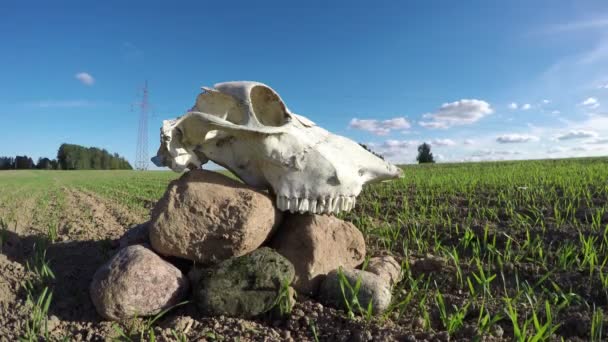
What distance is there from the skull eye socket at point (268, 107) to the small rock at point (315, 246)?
84cm

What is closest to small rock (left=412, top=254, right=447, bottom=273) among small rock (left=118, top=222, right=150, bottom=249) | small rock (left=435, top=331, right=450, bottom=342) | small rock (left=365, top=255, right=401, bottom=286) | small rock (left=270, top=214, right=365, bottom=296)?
small rock (left=365, top=255, right=401, bottom=286)

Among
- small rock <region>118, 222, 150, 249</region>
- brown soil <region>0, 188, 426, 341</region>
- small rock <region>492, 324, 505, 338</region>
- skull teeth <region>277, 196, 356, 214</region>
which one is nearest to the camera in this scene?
small rock <region>492, 324, 505, 338</region>

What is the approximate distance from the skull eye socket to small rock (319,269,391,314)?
4.51ft

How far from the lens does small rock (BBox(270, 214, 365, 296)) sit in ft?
9.53

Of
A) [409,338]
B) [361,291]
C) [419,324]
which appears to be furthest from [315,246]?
[409,338]

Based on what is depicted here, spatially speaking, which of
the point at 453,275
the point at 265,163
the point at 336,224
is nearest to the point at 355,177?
the point at 336,224

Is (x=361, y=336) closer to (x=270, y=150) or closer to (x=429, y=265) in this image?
(x=429, y=265)

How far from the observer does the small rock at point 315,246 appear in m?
2.91

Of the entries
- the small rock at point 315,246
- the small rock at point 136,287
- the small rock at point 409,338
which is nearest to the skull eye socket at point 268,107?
the small rock at point 315,246

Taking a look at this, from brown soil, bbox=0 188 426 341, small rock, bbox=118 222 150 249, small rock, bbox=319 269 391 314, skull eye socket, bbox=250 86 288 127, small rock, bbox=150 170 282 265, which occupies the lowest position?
brown soil, bbox=0 188 426 341

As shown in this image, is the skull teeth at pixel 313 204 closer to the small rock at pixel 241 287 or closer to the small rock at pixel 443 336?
the small rock at pixel 241 287

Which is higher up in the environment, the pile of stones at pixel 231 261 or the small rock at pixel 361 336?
the pile of stones at pixel 231 261

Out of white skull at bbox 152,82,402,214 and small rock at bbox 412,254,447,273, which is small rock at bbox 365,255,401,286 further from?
white skull at bbox 152,82,402,214

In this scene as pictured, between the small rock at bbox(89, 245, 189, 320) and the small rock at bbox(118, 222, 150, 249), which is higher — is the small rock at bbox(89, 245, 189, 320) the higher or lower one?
the lower one
